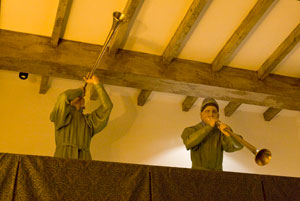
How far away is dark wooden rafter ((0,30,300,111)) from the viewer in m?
3.14

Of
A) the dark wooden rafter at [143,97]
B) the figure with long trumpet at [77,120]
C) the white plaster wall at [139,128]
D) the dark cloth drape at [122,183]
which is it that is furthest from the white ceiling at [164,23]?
the dark cloth drape at [122,183]

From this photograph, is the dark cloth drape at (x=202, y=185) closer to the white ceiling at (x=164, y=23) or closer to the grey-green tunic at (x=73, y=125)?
Result: the grey-green tunic at (x=73, y=125)

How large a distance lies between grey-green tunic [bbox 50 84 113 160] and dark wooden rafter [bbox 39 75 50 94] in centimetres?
82

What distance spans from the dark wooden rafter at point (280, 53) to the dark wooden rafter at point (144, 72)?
0.28 ft

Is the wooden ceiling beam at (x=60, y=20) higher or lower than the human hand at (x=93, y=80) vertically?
higher

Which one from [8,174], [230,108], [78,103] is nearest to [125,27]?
[78,103]

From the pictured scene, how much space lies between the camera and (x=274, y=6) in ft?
10.2

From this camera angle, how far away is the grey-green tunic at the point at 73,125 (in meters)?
2.83

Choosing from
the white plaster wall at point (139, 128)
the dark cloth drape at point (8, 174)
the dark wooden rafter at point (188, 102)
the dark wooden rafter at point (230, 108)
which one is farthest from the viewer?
the dark wooden rafter at point (230, 108)

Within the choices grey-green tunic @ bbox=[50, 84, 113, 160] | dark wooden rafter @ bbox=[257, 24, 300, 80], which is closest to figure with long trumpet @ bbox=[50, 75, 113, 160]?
grey-green tunic @ bbox=[50, 84, 113, 160]

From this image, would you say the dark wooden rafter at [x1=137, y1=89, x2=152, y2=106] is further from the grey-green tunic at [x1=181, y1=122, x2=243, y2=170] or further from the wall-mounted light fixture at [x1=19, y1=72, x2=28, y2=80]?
the wall-mounted light fixture at [x1=19, y1=72, x2=28, y2=80]

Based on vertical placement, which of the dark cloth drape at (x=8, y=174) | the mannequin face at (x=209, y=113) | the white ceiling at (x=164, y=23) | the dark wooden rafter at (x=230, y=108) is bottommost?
the dark cloth drape at (x=8, y=174)

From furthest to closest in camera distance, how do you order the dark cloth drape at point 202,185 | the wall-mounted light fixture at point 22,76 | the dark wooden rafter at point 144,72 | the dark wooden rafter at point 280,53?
the wall-mounted light fixture at point 22,76, the dark wooden rafter at point 280,53, the dark wooden rafter at point 144,72, the dark cloth drape at point 202,185

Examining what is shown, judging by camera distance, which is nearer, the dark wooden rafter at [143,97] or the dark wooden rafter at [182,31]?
the dark wooden rafter at [182,31]
